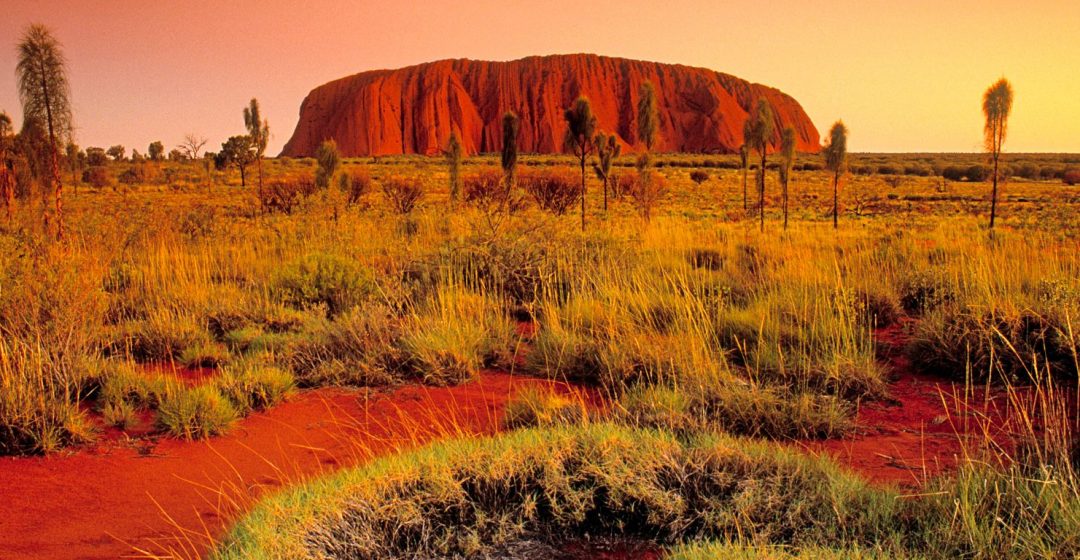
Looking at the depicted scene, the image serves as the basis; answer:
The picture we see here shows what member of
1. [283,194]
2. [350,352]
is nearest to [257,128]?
[283,194]

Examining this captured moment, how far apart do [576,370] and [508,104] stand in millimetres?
103201

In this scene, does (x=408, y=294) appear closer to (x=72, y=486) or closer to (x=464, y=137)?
(x=72, y=486)

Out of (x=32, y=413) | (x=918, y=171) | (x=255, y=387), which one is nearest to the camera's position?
(x=32, y=413)

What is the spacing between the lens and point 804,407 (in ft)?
13.5

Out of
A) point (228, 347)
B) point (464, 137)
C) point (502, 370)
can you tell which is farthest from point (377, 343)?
point (464, 137)

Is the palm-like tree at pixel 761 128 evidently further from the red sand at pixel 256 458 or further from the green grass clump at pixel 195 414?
the green grass clump at pixel 195 414

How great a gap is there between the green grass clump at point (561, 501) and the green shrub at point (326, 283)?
4.63 m

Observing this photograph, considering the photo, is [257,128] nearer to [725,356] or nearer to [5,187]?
[5,187]

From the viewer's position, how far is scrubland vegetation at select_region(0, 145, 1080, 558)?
277cm

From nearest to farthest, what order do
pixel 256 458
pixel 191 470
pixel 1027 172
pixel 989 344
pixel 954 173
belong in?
pixel 191 470
pixel 256 458
pixel 989 344
pixel 1027 172
pixel 954 173

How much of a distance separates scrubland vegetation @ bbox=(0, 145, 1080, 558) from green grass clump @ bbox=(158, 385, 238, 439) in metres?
0.02

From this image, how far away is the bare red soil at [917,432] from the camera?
11.2 ft

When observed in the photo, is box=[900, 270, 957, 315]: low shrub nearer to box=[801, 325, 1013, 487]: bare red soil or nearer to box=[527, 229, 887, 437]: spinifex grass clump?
box=[527, 229, 887, 437]: spinifex grass clump

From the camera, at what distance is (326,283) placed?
7.75 meters
